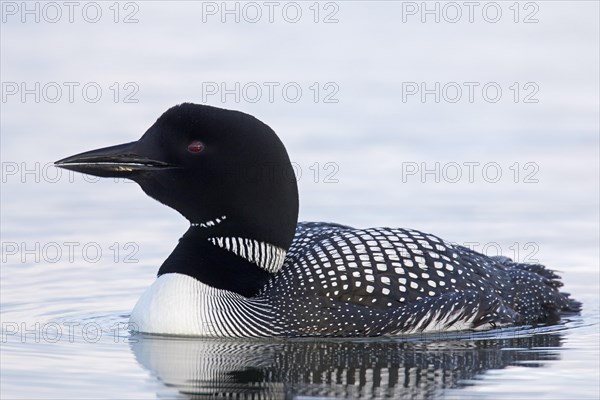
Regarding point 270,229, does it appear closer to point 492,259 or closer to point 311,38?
point 492,259

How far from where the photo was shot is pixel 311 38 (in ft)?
48.2

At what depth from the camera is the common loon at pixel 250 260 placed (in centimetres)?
793

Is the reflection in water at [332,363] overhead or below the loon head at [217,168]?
below

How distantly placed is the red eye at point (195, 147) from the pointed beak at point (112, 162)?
0.51ft

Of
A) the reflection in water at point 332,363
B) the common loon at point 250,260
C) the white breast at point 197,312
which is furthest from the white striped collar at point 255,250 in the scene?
the reflection in water at point 332,363

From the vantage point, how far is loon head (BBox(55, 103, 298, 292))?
793cm

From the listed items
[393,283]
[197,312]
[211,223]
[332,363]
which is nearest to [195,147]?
[211,223]

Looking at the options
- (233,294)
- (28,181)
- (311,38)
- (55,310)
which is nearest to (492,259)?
(233,294)

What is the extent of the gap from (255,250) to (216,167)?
0.48 metres

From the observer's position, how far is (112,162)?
312 inches

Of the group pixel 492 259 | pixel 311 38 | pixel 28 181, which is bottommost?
pixel 492 259

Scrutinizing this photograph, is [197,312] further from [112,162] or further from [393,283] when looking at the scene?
[393,283]

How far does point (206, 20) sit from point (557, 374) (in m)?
8.42

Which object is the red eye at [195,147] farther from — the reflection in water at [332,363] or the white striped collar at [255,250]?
the reflection in water at [332,363]
